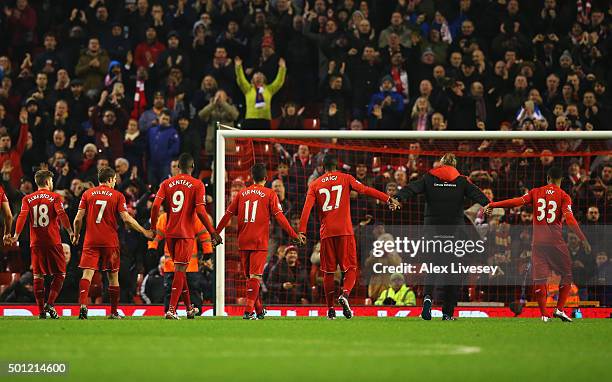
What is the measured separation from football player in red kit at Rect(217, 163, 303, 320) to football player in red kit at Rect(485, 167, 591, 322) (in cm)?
278

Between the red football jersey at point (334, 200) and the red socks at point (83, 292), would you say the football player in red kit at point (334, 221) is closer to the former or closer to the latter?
the red football jersey at point (334, 200)

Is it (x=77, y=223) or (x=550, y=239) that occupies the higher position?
(x=77, y=223)

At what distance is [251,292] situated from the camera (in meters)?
15.4

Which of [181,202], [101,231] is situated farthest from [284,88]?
[101,231]

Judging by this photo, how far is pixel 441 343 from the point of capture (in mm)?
11289

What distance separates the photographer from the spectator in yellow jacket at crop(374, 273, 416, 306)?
18047 mm

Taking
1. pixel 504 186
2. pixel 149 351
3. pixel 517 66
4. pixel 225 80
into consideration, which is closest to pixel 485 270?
pixel 504 186

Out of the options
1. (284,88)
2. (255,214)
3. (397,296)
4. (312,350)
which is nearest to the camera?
(312,350)

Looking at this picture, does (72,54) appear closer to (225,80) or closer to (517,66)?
(225,80)

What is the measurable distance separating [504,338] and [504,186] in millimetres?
7643

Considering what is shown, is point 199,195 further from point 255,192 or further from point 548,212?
point 548,212

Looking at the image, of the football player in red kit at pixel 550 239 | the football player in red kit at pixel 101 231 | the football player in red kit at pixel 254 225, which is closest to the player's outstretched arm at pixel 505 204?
the football player in red kit at pixel 550 239

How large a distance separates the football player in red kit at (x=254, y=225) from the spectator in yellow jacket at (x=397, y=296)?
302 centimetres

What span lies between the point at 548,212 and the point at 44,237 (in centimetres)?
650
